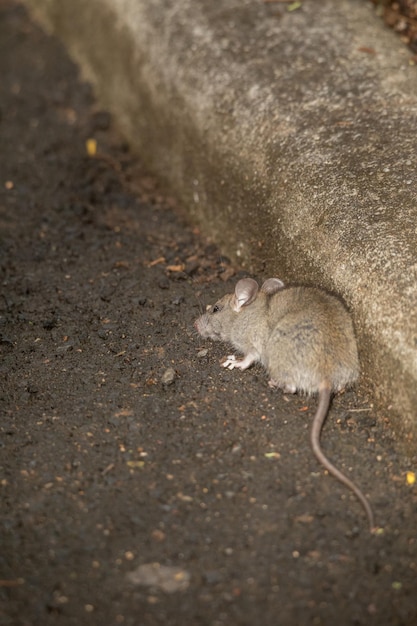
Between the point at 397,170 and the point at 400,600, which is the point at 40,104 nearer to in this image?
the point at 397,170

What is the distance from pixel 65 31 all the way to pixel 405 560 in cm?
637

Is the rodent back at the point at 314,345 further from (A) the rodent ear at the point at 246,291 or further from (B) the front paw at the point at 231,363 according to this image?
(A) the rodent ear at the point at 246,291

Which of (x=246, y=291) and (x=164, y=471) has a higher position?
(x=246, y=291)

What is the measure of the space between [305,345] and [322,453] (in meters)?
0.59

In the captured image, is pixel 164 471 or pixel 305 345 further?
pixel 305 345

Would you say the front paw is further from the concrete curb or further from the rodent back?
the concrete curb

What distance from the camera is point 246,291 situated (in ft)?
14.5

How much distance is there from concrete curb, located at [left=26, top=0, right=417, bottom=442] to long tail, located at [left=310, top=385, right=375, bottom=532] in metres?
0.26

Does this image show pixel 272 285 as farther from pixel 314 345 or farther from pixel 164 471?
pixel 164 471

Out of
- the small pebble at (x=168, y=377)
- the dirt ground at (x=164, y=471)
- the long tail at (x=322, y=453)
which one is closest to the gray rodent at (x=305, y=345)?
the long tail at (x=322, y=453)

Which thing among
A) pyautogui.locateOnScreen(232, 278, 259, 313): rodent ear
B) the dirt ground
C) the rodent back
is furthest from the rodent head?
the rodent back

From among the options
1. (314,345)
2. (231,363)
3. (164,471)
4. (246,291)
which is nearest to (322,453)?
(314,345)

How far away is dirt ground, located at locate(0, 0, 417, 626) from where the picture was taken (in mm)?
A: 3100

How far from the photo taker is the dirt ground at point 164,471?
3100 mm
